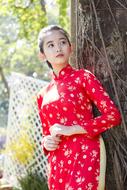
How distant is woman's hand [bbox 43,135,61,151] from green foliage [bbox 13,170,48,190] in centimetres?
350

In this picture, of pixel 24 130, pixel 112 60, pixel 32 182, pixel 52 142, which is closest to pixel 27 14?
pixel 24 130

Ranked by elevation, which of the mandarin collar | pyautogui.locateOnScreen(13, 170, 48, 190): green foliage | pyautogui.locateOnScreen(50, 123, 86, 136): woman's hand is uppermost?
the mandarin collar

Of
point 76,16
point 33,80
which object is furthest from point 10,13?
point 76,16

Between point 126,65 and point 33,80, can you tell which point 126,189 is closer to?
point 126,65

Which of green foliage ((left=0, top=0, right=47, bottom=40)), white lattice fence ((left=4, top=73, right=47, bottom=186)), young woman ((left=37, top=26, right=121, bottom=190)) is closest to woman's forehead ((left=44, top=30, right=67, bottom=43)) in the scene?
young woman ((left=37, top=26, right=121, bottom=190))

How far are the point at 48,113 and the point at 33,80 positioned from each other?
4068mm

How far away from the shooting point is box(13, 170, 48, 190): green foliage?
661cm

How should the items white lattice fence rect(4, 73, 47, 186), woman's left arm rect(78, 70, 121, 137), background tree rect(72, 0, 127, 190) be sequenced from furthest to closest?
white lattice fence rect(4, 73, 47, 186), background tree rect(72, 0, 127, 190), woman's left arm rect(78, 70, 121, 137)

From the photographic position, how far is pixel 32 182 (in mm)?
6734

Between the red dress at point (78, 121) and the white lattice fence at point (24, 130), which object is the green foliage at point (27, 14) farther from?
the red dress at point (78, 121)

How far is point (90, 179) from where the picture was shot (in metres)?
2.92

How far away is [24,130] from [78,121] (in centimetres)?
438

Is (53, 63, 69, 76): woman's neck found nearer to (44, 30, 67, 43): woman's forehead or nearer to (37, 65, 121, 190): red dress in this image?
(37, 65, 121, 190): red dress

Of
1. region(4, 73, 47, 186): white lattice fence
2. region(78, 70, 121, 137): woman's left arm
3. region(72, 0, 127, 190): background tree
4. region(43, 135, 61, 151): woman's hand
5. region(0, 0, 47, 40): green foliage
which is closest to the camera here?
region(78, 70, 121, 137): woman's left arm
